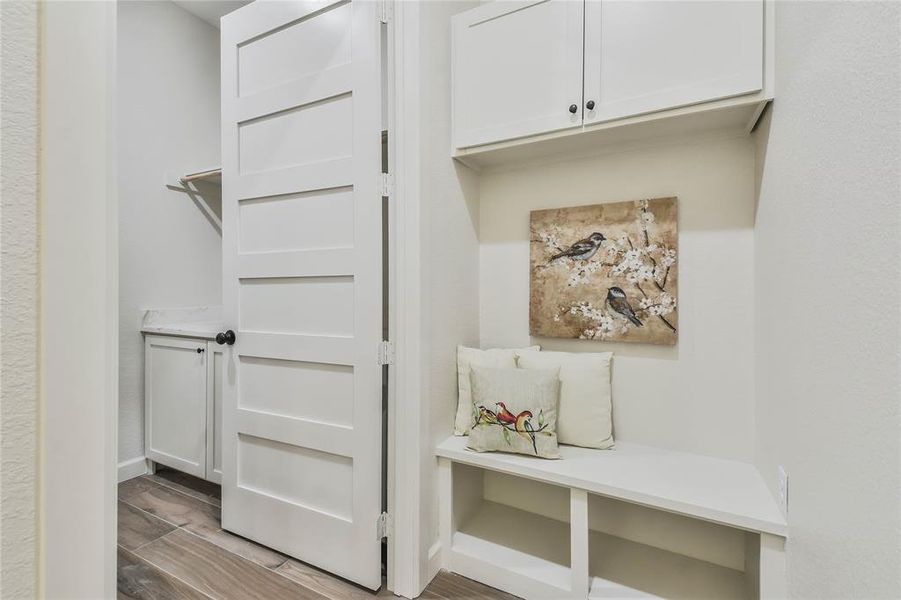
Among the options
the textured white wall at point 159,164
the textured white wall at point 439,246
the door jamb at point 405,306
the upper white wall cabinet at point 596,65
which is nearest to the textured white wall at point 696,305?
the upper white wall cabinet at point 596,65

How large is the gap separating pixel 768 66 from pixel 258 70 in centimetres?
196

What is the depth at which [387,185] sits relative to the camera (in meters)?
1.63

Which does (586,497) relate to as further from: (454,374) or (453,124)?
(453,124)

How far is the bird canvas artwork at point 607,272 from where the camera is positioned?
5.66 ft

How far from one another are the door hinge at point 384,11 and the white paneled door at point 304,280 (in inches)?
1.3

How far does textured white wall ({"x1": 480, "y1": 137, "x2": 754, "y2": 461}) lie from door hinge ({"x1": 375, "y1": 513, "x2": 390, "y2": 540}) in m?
1.03

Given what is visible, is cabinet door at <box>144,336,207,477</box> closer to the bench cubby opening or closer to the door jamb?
the door jamb

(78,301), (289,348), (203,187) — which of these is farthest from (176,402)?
(78,301)

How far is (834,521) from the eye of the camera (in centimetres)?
87

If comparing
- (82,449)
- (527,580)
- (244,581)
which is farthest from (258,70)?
(527,580)

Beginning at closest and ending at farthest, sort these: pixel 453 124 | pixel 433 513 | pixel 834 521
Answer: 1. pixel 834 521
2. pixel 433 513
3. pixel 453 124

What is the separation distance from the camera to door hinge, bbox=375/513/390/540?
5.32 feet

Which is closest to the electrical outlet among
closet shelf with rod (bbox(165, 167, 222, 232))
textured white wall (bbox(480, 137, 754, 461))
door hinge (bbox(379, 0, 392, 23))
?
textured white wall (bbox(480, 137, 754, 461))

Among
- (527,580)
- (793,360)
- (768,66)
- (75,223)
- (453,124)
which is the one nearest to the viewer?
(75,223)
